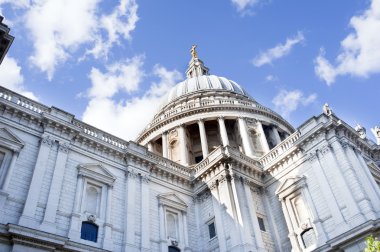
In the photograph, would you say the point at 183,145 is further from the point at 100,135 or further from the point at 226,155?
the point at 100,135

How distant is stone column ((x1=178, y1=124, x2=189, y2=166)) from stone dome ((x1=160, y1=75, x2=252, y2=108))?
816 cm

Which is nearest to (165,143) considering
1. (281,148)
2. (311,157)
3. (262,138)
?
(262,138)

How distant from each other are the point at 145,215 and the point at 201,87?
2850 centimetres

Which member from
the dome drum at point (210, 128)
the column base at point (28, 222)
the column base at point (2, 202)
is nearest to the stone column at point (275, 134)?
the dome drum at point (210, 128)

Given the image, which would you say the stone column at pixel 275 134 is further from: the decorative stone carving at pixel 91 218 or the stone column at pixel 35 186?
the stone column at pixel 35 186

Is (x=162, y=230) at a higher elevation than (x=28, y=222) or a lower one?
higher

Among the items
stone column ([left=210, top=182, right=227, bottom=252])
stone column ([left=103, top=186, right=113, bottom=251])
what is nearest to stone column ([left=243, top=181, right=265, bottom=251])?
stone column ([left=210, top=182, right=227, bottom=252])

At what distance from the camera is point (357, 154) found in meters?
23.4

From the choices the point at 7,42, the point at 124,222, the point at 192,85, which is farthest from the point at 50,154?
the point at 192,85

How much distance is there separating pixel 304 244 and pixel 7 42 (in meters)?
18.7

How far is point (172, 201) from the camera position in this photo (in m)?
25.1

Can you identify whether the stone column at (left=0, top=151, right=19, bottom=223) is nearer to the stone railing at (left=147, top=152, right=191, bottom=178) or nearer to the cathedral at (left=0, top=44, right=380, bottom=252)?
the cathedral at (left=0, top=44, right=380, bottom=252)

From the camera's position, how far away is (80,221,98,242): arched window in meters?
19.6

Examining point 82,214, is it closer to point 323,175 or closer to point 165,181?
point 165,181
